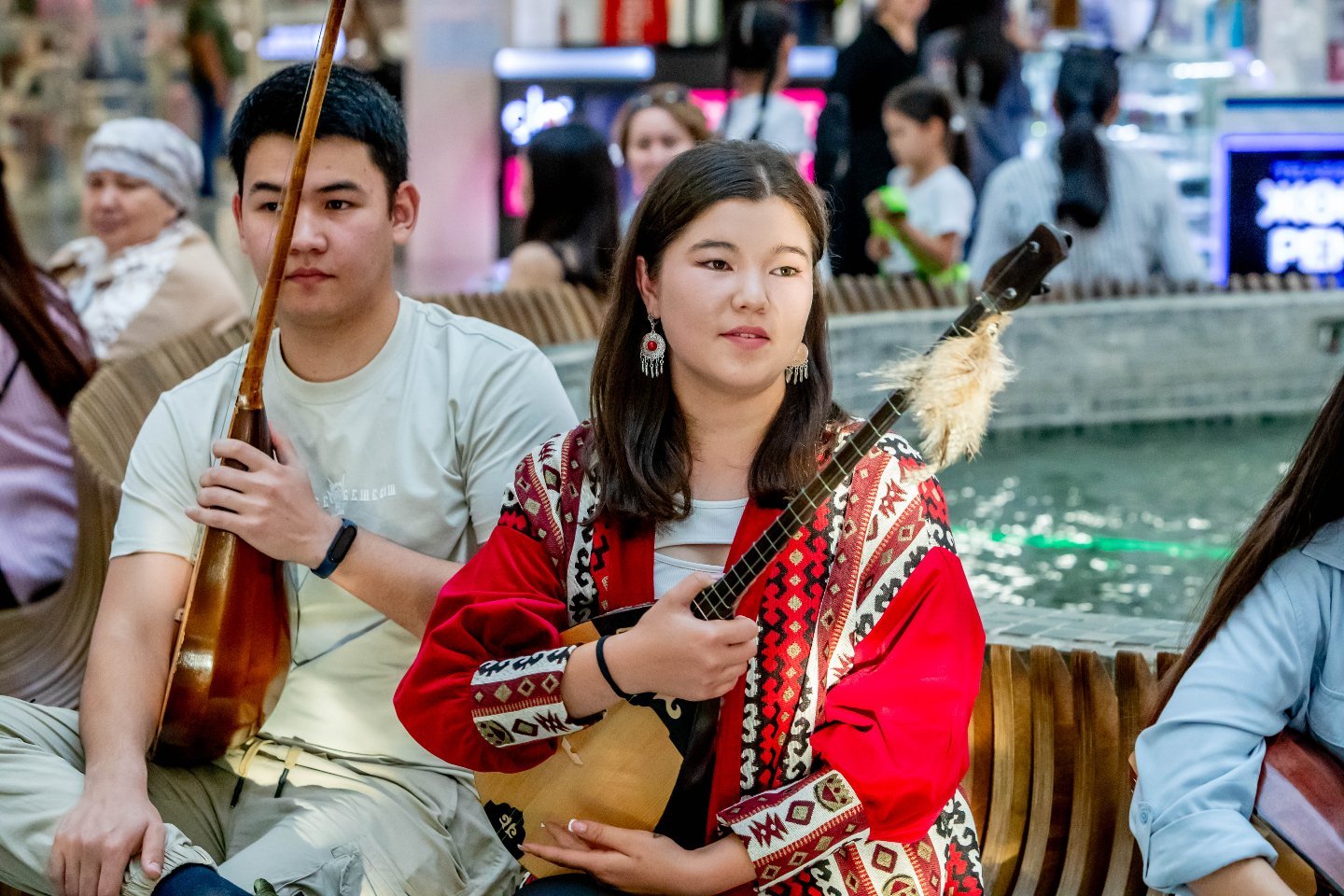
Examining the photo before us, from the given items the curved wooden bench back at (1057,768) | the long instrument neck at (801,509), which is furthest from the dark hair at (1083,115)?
the long instrument neck at (801,509)

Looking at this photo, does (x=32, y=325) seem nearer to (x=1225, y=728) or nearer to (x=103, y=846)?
(x=103, y=846)

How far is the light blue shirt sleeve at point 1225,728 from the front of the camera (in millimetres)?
1854

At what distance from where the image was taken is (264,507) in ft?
7.97

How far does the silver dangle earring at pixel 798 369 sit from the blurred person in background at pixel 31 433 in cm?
238

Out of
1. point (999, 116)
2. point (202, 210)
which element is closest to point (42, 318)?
point (999, 116)

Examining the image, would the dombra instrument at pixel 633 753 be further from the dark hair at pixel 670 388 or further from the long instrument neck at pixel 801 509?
the dark hair at pixel 670 388

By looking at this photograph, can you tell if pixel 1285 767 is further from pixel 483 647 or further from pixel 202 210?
pixel 202 210

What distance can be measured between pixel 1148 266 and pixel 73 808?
644 centimetres

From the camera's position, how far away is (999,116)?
992 centimetres

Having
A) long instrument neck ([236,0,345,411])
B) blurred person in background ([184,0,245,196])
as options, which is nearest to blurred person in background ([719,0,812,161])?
long instrument neck ([236,0,345,411])

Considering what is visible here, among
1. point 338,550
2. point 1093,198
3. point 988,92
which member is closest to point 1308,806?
point 338,550

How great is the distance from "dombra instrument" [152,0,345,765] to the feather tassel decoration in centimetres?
Answer: 98

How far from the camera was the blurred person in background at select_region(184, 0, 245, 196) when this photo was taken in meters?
18.0

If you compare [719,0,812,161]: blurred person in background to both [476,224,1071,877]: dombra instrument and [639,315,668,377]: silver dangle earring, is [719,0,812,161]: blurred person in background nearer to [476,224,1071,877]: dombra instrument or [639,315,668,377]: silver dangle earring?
[639,315,668,377]: silver dangle earring
